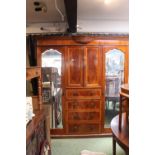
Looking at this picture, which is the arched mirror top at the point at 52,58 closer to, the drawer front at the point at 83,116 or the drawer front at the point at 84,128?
the drawer front at the point at 83,116

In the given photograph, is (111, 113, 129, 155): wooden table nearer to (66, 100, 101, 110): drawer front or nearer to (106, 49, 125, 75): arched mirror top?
(66, 100, 101, 110): drawer front

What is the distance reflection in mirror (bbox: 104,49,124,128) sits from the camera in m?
4.41

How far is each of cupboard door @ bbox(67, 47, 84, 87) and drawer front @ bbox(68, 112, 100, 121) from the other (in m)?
0.62

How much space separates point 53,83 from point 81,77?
618mm

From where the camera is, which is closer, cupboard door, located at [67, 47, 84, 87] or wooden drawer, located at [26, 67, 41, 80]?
wooden drawer, located at [26, 67, 41, 80]

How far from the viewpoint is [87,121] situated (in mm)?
4371

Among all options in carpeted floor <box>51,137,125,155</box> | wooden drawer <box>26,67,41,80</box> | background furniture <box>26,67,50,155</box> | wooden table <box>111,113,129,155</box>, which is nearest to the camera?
background furniture <box>26,67,50,155</box>

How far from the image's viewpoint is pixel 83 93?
14.2ft

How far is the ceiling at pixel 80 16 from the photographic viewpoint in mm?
2955

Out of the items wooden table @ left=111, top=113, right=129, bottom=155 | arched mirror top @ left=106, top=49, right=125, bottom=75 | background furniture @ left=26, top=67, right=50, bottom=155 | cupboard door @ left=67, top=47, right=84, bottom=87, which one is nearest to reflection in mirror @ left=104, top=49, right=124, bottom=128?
arched mirror top @ left=106, top=49, right=125, bottom=75

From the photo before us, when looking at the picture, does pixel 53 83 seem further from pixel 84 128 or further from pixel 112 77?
pixel 112 77
